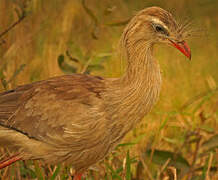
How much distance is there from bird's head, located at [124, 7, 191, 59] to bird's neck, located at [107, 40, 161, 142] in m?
0.07

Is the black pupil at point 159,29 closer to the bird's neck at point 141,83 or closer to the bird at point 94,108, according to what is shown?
the bird at point 94,108

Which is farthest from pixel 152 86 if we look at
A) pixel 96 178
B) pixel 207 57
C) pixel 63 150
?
pixel 207 57

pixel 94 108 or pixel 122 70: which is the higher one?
pixel 122 70

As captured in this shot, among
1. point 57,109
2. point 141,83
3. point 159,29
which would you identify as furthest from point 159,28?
point 57,109

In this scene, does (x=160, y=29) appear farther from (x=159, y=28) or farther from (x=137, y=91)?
(x=137, y=91)

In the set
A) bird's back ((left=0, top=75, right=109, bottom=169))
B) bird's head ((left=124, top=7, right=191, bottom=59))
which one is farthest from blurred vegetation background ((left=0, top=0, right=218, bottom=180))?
bird's head ((left=124, top=7, right=191, bottom=59))

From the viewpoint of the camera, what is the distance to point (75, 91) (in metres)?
3.18

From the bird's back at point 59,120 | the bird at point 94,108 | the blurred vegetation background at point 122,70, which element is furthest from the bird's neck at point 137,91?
the blurred vegetation background at point 122,70

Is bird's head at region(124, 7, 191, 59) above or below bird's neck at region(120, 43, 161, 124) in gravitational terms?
above

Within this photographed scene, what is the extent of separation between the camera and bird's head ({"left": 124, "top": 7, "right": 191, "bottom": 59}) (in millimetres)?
2943

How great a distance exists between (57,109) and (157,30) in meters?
0.76

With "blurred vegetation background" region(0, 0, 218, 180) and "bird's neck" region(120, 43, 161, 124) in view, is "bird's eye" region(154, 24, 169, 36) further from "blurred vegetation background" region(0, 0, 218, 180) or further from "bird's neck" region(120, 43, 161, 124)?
"blurred vegetation background" region(0, 0, 218, 180)

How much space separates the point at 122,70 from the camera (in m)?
3.28

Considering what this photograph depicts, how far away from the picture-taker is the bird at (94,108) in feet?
9.91
